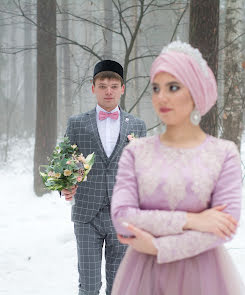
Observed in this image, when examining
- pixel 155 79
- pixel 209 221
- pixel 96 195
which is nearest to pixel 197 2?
pixel 96 195

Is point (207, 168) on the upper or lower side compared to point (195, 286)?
upper

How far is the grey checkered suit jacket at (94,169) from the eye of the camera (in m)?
3.42

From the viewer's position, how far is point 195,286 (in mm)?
1973

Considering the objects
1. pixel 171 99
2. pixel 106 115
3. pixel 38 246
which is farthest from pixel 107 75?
pixel 38 246

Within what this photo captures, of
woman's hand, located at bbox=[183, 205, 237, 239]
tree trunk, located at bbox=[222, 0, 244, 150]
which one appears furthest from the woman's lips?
tree trunk, located at bbox=[222, 0, 244, 150]

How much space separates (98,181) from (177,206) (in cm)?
158

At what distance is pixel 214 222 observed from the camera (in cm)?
181

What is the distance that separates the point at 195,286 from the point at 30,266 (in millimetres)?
4098

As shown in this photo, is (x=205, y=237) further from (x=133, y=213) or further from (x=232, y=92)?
(x=232, y=92)

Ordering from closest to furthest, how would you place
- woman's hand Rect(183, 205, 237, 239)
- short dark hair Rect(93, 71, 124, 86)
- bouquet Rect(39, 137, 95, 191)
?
woman's hand Rect(183, 205, 237, 239) < bouquet Rect(39, 137, 95, 191) < short dark hair Rect(93, 71, 124, 86)

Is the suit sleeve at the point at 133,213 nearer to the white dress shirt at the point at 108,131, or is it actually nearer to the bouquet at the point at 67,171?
the bouquet at the point at 67,171

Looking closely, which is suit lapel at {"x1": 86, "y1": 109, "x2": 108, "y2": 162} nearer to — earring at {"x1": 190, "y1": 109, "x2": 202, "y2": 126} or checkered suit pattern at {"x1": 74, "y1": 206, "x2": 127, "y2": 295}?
checkered suit pattern at {"x1": 74, "y1": 206, "x2": 127, "y2": 295}

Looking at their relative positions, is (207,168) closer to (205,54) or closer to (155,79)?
(155,79)

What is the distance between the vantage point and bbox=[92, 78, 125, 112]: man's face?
3269 millimetres
